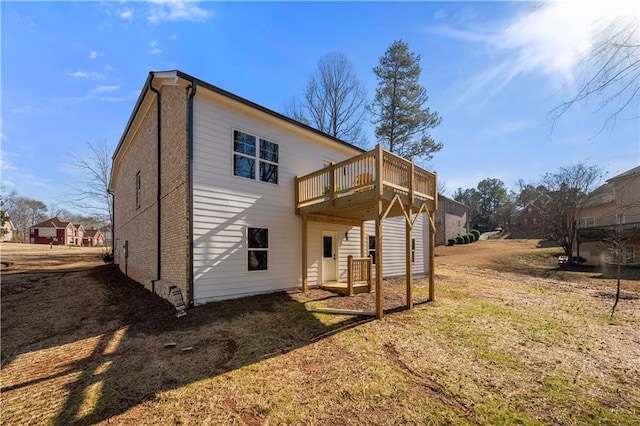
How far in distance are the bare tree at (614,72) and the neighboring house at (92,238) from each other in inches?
2777

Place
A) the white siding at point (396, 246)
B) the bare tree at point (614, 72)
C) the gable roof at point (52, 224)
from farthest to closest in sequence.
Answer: the gable roof at point (52, 224) → the white siding at point (396, 246) → the bare tree at point (614, 72)

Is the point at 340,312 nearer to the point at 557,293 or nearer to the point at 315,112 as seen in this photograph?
the point at 557,293

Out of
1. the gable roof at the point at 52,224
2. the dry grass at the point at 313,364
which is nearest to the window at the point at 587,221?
the dry grass at the point at 313,364

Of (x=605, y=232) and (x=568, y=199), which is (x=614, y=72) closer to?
(x=605, y=232)

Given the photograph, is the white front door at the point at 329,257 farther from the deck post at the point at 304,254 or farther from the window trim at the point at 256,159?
the window trim at the point at 256,159

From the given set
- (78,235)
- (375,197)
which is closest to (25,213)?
(78,235)

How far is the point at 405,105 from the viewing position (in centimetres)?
2292

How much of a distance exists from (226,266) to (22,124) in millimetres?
11070

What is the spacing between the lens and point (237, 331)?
5961mm

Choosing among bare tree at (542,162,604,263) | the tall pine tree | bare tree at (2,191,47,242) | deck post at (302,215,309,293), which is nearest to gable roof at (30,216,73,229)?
bare tree at (2,191,47,242)

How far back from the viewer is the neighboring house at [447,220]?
34.8m

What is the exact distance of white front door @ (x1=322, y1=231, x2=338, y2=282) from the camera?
10.7 metres

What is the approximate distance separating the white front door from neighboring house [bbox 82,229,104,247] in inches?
2471

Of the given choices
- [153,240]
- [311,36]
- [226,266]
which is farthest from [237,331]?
[311,36]
